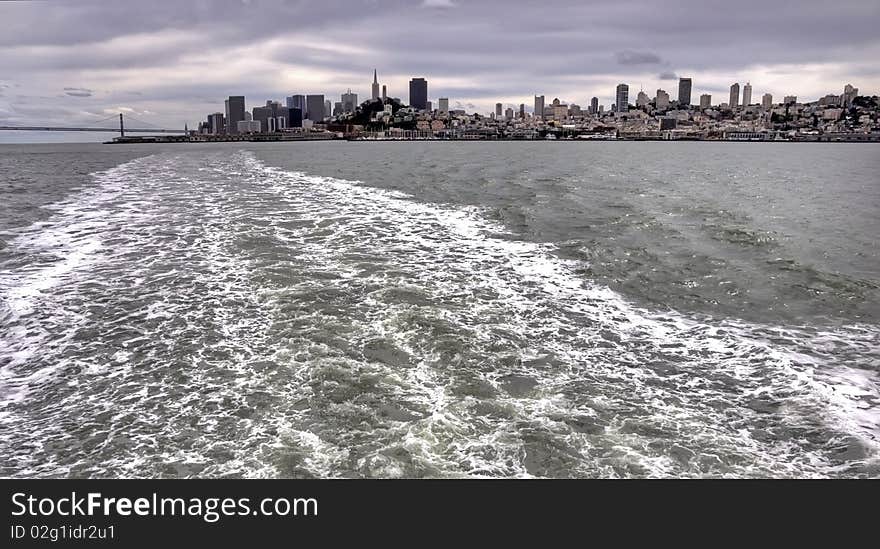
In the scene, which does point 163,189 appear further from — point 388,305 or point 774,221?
point 774,221

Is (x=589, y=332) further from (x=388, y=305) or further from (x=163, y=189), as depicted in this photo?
(x=163, y=189)

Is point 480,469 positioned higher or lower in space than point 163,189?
lower

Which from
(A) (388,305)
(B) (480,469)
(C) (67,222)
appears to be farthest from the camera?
(C) (67,222)

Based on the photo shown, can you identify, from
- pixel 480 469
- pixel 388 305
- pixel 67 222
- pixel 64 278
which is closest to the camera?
pixel 480 469

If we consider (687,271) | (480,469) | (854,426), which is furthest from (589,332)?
(687,271)

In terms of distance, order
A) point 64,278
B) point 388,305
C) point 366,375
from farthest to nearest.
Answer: point 64,278 < point 388,305 < point 366,375
